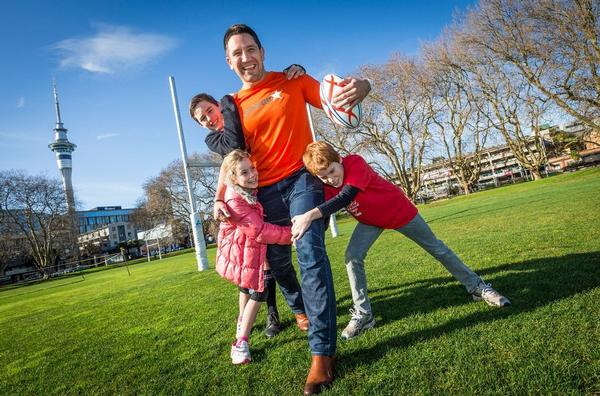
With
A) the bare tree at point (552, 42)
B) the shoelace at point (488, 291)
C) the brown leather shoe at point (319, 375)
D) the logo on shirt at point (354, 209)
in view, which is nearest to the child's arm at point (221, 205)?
the logo on shirt at point (354, 209)

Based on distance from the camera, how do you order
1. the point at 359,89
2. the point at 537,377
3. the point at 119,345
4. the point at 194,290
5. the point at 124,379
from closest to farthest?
the point at 537,377
the point at 359,89
the point at 124,379
the point at 119,345
the point at 194,290

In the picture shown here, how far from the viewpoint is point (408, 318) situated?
299cm

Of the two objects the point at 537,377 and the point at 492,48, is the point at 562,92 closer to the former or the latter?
the point at 492,48

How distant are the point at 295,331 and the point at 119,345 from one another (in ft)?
6.72

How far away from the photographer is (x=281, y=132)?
2664 mm

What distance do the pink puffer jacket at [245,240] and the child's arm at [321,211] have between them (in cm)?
33

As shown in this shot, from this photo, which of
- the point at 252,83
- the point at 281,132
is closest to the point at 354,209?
the point at 281,132

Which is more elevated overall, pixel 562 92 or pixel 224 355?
pixel 562 92

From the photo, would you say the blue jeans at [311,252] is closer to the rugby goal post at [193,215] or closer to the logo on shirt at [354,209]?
the logo on shirt at [354,209]

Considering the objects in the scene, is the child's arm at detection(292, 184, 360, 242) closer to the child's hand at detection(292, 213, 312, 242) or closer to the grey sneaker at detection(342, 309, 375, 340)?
the child's hand at detection(292, 213, 312, 242)

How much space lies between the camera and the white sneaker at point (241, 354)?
2.68 metres

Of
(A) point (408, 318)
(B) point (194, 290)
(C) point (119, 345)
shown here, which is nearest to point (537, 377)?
(A) point (408, 318)

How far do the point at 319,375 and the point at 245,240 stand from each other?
1.16 metres

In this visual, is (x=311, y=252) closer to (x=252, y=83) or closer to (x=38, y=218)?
(x=252, y=83)
